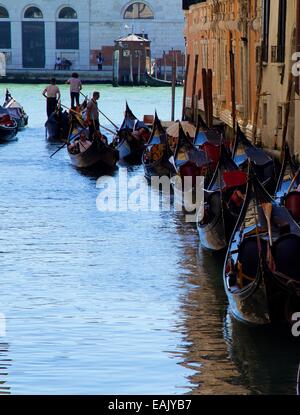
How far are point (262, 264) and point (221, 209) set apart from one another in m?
1.94

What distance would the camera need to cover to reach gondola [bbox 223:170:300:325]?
18.5ft

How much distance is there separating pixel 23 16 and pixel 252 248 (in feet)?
93.5

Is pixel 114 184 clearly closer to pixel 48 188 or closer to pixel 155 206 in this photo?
pixel 48 188

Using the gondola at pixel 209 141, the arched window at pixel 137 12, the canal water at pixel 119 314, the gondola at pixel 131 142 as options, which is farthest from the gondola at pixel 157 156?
the arched window at pixel 137 12

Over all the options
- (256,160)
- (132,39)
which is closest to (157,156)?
(256,160)

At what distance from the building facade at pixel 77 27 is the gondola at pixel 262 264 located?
2745 cm

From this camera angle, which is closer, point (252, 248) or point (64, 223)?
point (252, 248)

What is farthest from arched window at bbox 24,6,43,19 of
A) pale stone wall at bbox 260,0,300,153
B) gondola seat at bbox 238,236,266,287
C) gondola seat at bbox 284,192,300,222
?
gondola seat at bbox 238,236,266,287

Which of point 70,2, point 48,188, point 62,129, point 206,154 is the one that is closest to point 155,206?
point 206,154

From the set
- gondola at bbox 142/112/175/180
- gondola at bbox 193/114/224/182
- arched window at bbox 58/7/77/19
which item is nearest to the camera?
gondola at bbox 193/114/224/182

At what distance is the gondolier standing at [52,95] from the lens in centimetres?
1584

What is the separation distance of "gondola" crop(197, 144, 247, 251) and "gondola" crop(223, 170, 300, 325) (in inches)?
41.6

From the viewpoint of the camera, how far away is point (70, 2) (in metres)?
33.7

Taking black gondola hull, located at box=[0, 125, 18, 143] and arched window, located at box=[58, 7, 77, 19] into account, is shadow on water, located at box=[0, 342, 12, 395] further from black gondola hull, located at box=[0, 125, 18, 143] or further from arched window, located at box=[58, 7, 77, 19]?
arched window, located at box=[58, 7, 77, 19]
